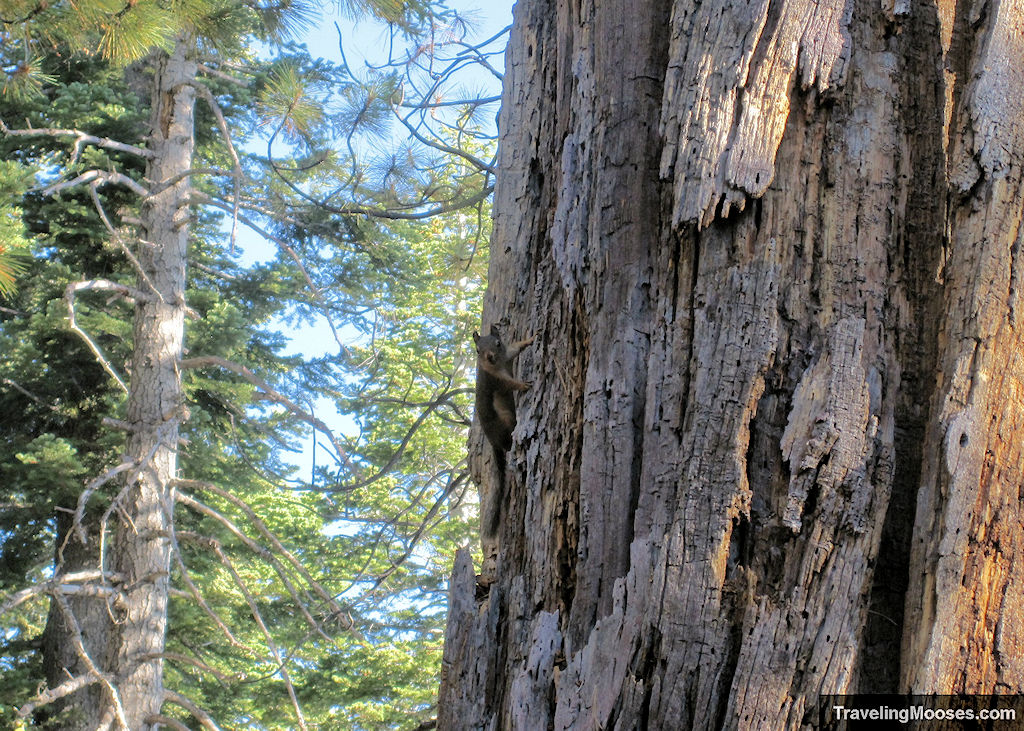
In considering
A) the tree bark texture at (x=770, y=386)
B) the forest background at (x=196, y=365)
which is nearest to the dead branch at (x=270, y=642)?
the forest background at (x=196, y=365)

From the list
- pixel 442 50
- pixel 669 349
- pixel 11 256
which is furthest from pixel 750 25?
pixel 442 50

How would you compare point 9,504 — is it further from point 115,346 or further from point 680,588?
point 680,588

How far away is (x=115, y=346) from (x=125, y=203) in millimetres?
1742

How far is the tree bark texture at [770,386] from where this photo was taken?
4.58 feet

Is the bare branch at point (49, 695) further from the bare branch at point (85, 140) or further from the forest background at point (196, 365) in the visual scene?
the bare branch at point (85, 140)

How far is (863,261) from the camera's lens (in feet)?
5.16

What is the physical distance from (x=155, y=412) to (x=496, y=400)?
6024 millimetres

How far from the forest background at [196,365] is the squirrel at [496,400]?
109cm

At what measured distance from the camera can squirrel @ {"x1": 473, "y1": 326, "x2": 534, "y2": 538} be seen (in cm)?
232

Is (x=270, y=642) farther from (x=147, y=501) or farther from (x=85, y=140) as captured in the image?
(x=85, y=140)

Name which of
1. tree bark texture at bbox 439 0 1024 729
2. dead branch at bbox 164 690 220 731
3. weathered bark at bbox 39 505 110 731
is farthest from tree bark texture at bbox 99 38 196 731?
tree bark texture at bbox 439 0 1024 729

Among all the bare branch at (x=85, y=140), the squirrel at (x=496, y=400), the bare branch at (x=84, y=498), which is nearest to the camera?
the squirrel at (x=496, y=400)

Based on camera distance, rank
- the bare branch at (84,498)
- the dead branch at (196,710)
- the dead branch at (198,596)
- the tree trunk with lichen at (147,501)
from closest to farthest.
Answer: the bare branch at (84,498) → the dead branch at (198,596) → the dead branch at (196,710) → the tree trunk with lichen at (147,501)

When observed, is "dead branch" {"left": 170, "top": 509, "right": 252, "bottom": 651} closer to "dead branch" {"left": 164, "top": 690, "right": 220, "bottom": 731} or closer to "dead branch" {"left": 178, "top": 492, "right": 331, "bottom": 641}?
"dead branch" {"left": 178, "top": 492, "right": 331, "bottom": 641}
